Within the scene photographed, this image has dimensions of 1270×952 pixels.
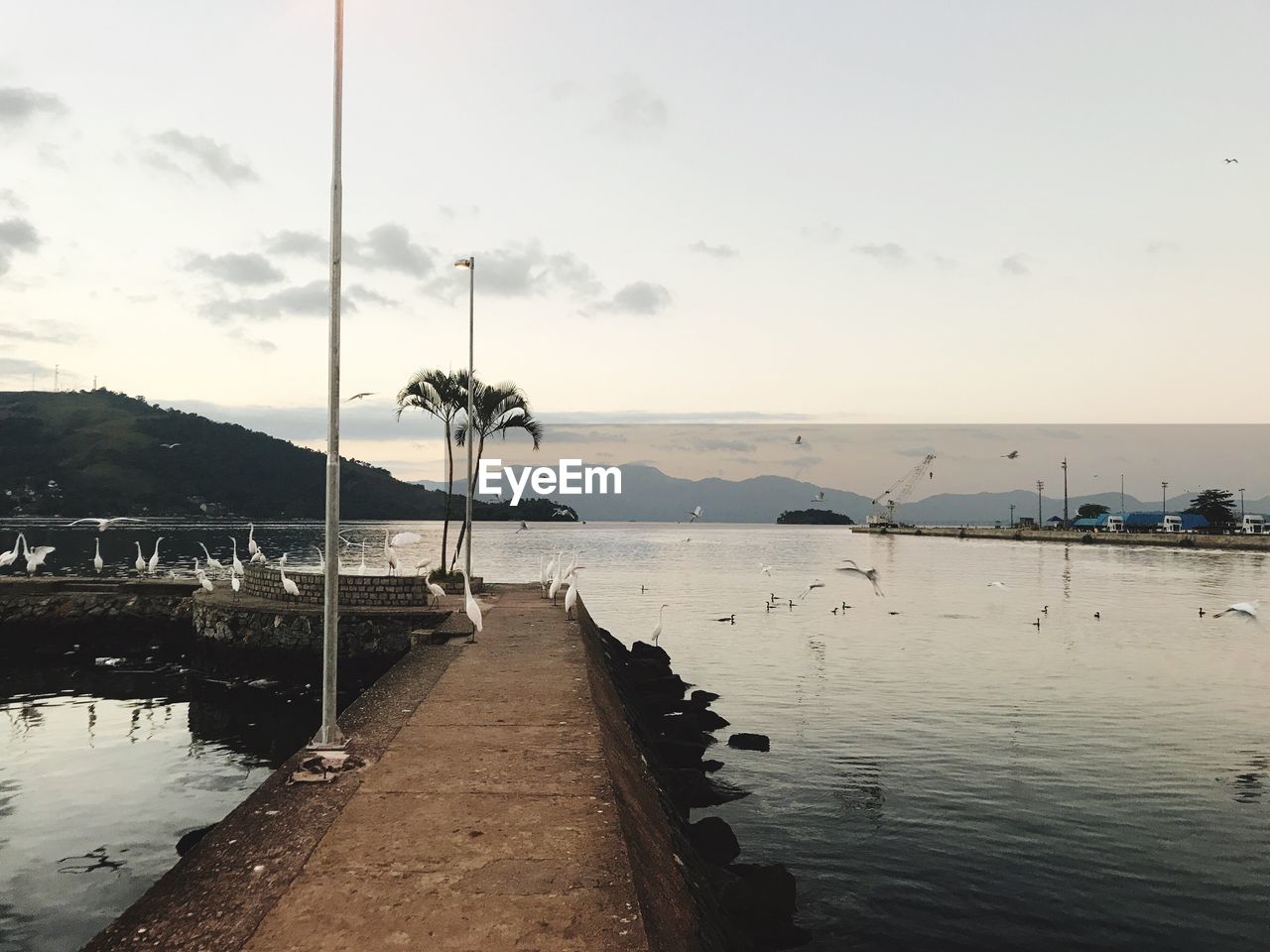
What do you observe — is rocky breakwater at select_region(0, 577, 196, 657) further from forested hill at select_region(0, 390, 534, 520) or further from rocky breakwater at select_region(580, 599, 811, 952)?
forested hill at select_region(0, 390, 534, 520)

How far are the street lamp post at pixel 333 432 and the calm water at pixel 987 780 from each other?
382 centimetres

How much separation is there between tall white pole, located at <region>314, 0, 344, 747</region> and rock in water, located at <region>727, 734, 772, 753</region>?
932 cm

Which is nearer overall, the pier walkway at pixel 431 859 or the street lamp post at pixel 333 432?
the pier walkway at pixel 431 859

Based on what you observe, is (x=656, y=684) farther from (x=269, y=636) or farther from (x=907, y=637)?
(x=907, y=637)

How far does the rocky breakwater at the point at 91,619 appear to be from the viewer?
26.2 meters

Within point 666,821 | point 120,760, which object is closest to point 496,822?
point 666,821

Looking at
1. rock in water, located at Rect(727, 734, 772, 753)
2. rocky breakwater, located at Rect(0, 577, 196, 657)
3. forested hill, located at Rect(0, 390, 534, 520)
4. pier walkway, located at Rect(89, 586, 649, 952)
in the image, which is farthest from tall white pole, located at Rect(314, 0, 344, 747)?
forested hill, located at Rect(0, 390, 534, 520)

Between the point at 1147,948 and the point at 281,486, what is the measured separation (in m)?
203

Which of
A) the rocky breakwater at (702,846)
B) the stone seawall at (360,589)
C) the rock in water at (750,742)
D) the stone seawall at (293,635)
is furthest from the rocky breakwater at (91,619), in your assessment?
the rock in water at (750,742)

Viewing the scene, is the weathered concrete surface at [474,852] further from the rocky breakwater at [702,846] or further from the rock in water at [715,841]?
the rock in water at [715,841]

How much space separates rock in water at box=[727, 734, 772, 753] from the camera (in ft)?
53.9

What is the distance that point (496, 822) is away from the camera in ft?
22.2

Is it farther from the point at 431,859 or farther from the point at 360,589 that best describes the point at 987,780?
the point at 360,589

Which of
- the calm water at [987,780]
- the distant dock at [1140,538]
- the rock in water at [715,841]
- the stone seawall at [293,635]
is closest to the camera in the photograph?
the calm water at [987,780]
